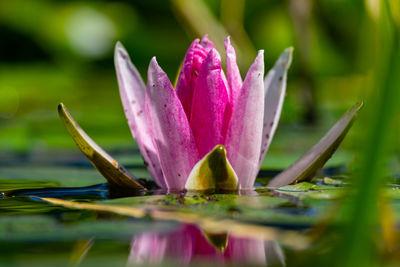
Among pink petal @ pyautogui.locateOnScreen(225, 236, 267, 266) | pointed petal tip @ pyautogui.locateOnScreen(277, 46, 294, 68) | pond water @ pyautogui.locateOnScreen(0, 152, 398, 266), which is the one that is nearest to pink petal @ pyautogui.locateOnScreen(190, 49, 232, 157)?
pond water @ pyautogui.locateOnScreen(0, 152, 398, 266)

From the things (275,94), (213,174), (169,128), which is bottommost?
(213,174)

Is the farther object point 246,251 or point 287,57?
point 287,57

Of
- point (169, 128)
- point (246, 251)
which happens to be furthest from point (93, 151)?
point (246, 251)

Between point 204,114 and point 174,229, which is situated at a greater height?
point 204,114

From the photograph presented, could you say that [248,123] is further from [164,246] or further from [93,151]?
[164,246]

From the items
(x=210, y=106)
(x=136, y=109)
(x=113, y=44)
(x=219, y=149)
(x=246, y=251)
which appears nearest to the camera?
(x=246, y=251)

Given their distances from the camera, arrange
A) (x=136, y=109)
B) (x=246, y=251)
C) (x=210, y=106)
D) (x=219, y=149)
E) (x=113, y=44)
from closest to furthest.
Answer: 1. (x=246, y=251)
2. (x=219, y=149)
3. (x=210, y=106)
4. (x=136, y=109)
5. (x=113, y=44)
